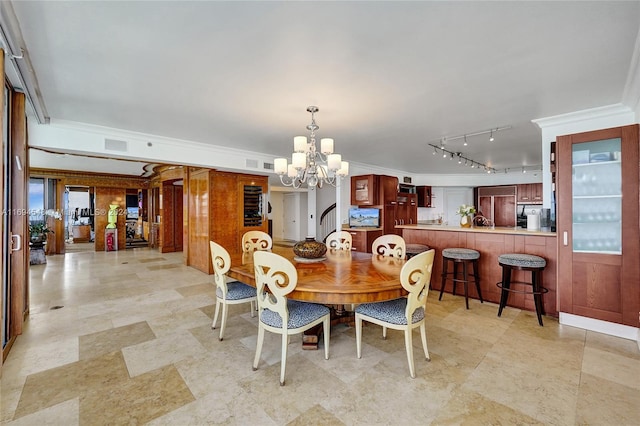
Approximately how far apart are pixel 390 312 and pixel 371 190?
4.69 m

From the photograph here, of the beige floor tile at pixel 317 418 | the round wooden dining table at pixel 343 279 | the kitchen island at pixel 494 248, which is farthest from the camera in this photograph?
the kitchen island at pixel 494 248

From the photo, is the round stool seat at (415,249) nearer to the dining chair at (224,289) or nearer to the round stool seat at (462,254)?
the round stool seat at (462,254)

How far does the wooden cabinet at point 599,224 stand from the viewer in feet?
9.10

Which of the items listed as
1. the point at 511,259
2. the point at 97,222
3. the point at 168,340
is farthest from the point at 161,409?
the point at 97,222

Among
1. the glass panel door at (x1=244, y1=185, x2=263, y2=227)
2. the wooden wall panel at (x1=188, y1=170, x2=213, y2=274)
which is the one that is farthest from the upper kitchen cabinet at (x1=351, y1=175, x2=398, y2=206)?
the wooden wall panel at (x1=188, y1=170, x2=213, y2=274)

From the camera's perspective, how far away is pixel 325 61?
226cm

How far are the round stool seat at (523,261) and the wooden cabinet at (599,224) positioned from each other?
0.21 m

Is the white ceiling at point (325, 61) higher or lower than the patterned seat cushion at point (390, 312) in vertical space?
higher

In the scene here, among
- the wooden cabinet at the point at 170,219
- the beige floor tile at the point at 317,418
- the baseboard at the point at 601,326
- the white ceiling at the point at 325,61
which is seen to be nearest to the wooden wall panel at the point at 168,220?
the wooden cabinet at the point at 170,219

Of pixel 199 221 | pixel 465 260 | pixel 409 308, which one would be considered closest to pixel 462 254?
pixel 465 260

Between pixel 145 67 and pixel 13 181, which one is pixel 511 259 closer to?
pixel 145 67

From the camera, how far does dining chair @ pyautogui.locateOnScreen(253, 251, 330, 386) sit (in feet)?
6.68

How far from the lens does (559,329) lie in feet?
9.91

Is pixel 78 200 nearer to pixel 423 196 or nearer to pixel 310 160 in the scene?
pixel 310 160
